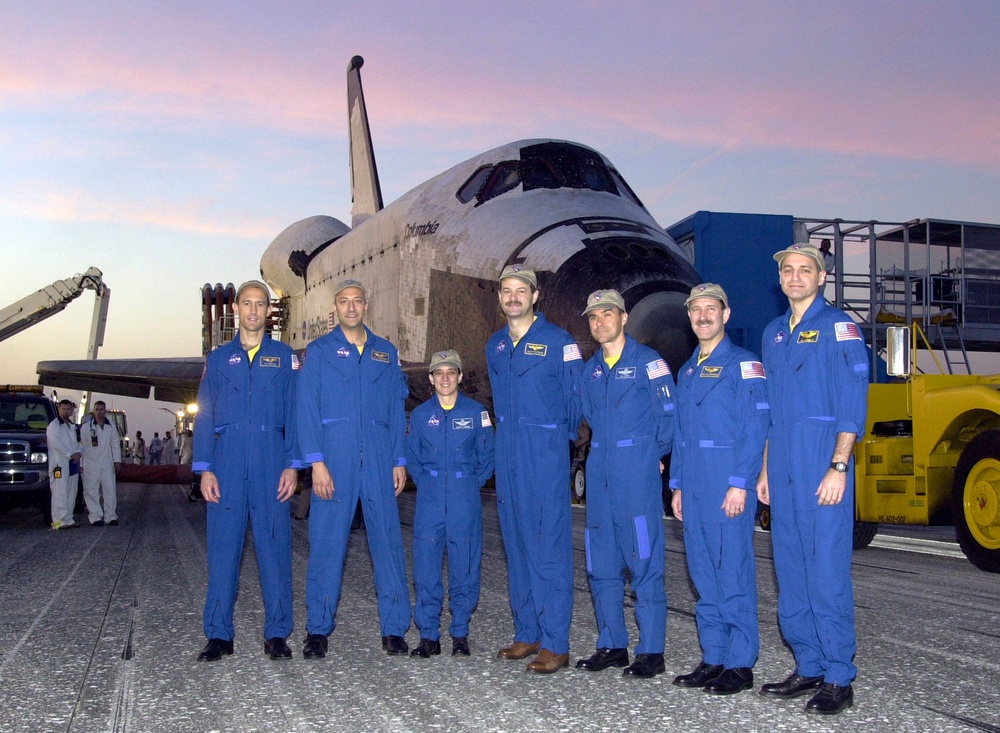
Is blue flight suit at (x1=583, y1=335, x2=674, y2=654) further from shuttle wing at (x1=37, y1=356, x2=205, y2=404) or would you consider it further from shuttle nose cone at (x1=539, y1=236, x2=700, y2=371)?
shuttle wing at (x1=37, y1=356, x2=205, y2=404)

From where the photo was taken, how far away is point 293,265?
55.2ft

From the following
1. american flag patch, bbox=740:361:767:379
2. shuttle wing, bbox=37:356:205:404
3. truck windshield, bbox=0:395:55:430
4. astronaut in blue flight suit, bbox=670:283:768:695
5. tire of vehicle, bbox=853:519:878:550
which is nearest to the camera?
astronaut in blue flight suit, bbox=670:283:768:695

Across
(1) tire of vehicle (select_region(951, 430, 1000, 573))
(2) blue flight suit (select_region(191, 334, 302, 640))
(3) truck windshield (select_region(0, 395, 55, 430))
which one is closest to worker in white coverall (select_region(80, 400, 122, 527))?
(3) truck windshield (select_region(0, 395, 55, 430))

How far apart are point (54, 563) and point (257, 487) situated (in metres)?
4.47

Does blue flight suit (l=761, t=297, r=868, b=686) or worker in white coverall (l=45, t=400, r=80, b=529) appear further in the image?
worker in white coverall (l=45, t=400, r=80, b=529)

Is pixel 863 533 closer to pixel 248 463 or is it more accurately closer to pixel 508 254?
pixel 508 254

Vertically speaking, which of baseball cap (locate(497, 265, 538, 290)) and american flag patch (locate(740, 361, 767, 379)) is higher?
baseball cap (locate(497, 265, 538, 290))

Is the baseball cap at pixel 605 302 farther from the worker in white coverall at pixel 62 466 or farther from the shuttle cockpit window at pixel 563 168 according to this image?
the worker in white coverall at pixel 62 466

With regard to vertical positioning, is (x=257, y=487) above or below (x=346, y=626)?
above

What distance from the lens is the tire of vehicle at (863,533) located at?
9.45 metres

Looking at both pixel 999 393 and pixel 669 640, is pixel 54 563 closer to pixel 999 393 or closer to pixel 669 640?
pixel 669 640

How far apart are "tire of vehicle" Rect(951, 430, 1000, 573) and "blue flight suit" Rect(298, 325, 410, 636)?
4826mm

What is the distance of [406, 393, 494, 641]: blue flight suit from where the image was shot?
5.03 m

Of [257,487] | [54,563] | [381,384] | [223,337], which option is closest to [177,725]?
[257,487]
